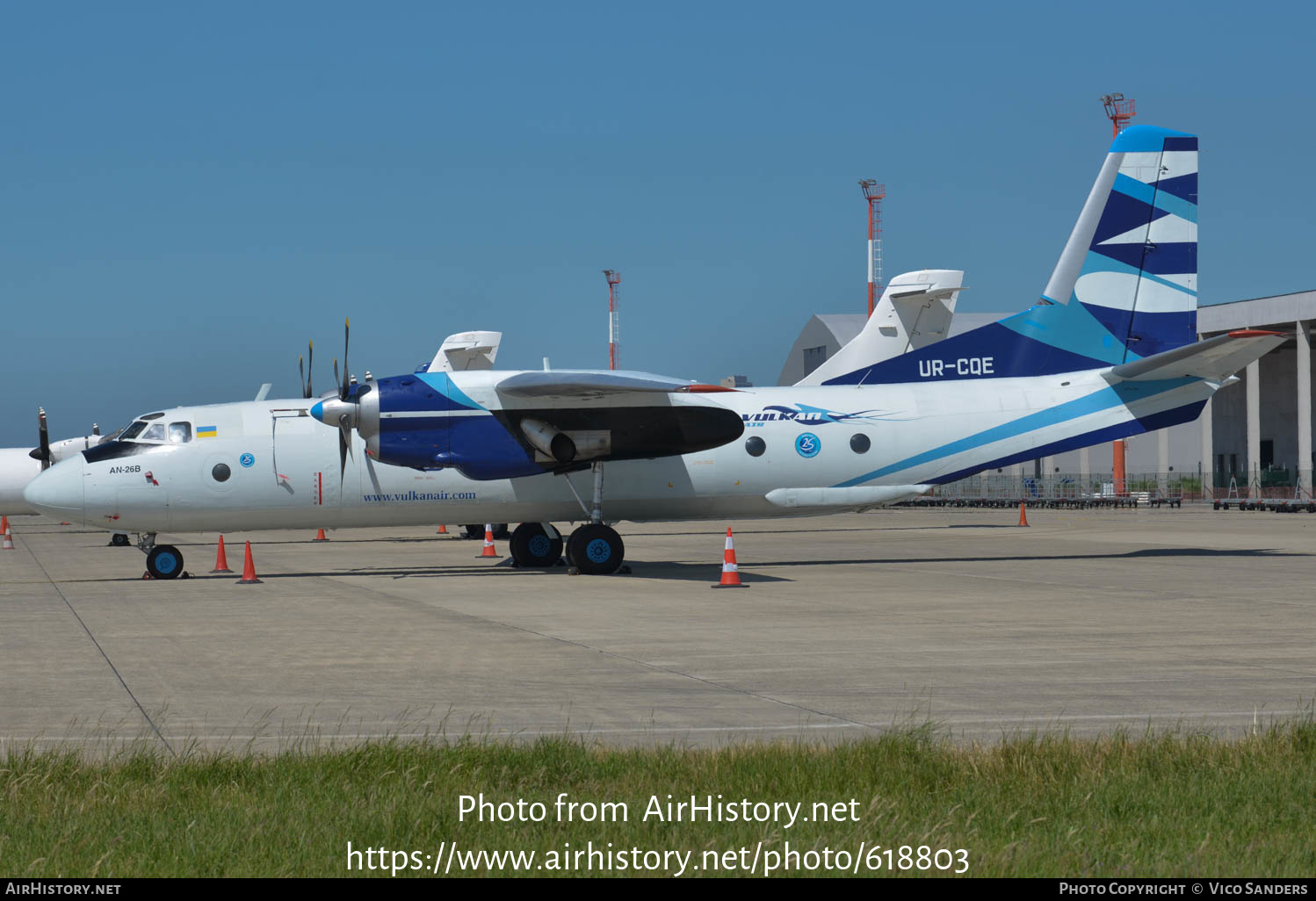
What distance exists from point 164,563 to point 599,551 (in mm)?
7737

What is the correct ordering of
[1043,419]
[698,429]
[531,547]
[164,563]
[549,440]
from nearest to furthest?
[164,563] < [549,440] < [698,429] < [1043,419] < [531,547]

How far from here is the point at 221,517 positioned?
2273 centimetres

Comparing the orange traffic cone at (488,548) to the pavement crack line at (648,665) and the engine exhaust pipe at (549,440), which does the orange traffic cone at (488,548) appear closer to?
the engine exhaust pipe at (549,440)

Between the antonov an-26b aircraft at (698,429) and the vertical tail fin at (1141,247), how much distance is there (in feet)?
0.12

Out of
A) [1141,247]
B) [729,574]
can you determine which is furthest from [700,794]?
[1141,247]

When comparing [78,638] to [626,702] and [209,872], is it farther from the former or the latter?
[209,872]

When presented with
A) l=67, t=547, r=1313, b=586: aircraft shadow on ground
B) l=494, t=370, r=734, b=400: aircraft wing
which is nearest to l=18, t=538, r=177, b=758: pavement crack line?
l=67, t=547, r=1313, b=586: aircraft shadow on ground

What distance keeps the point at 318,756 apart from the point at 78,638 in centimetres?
789

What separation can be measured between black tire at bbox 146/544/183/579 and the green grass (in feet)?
51.1

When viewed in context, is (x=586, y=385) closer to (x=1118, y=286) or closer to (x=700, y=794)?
(x=1118, y=286)

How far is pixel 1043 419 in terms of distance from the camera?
78.5ft

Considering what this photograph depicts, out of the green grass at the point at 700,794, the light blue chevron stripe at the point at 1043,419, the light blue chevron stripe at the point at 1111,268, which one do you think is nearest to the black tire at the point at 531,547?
the light blue chevron stripe at the point at 1043,419

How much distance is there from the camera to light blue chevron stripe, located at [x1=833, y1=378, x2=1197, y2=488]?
23.8 meters
